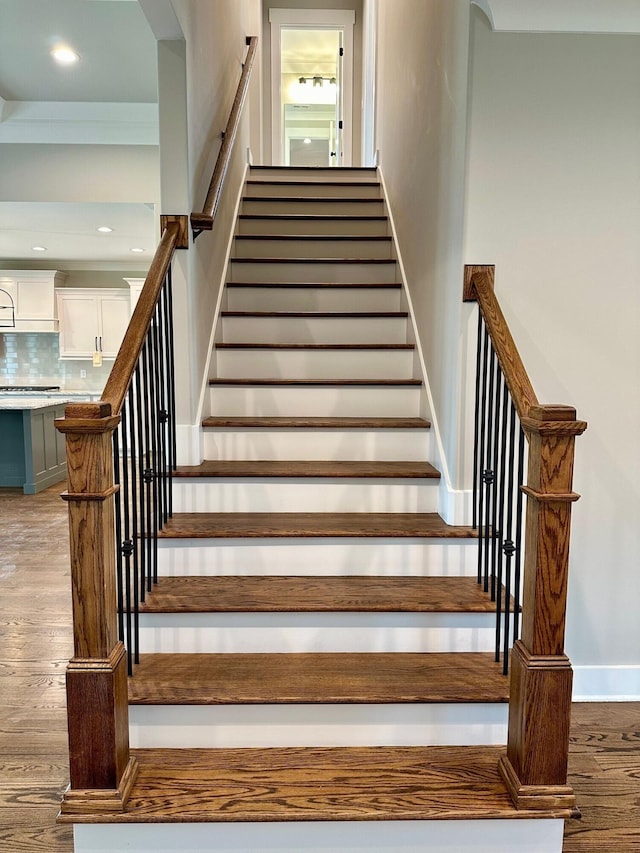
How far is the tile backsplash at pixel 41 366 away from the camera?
28.0ft

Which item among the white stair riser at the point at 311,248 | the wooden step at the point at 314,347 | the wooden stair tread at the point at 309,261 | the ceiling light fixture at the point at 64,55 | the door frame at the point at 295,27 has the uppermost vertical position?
the door frame at the point at 295,27


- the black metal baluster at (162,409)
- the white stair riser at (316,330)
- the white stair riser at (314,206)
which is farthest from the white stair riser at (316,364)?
the white stair riser at (314,206)

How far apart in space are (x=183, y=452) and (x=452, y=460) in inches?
43.4

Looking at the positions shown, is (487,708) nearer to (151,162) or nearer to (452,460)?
(452,460)

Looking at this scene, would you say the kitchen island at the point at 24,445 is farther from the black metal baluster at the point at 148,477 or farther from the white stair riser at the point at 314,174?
the black metal baluster at the point at 148,477

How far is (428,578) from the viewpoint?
2053mm

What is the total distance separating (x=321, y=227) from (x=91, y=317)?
17.7 ft

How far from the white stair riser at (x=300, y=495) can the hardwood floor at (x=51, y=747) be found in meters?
0.89

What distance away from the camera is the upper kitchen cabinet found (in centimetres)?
806

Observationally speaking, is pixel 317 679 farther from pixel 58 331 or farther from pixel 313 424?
pixel 58 331

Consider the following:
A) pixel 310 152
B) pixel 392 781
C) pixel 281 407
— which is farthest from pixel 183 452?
pixel 310 152

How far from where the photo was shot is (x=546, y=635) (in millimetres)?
1433

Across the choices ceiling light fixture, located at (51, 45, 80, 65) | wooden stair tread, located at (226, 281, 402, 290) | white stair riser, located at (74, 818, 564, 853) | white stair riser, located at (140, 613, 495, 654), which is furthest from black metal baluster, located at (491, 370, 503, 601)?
ceiling light fixture, located at (51, 45, 80, 65)

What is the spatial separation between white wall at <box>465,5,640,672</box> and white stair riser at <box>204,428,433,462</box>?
2.09 ft
